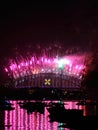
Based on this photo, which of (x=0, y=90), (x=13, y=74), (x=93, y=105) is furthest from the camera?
(x=13, y=74)

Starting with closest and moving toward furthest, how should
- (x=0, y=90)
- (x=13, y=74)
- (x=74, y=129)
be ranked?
(x=74, y=129) → (x=0, y=90) → (x=13, y=74)

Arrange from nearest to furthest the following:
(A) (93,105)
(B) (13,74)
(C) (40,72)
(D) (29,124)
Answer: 1. (D) (29,124)
2. (A) (93,105)
3. (B) (13,74)
4. (C) (40,72)

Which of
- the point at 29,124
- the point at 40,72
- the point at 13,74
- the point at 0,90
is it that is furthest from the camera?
the point at 40,72

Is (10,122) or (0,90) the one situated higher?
(0,90)

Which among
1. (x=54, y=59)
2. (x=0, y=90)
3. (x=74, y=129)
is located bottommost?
(x=74, y=129)

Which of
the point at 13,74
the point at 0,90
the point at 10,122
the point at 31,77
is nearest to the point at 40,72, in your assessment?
the point at 31,77

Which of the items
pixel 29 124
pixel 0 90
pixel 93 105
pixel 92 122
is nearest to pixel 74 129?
pixel 92 122

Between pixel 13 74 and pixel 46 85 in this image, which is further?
pixel 46 85

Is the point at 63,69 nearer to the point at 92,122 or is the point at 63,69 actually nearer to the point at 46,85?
the point at 46,85

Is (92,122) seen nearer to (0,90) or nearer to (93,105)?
(93,105)
